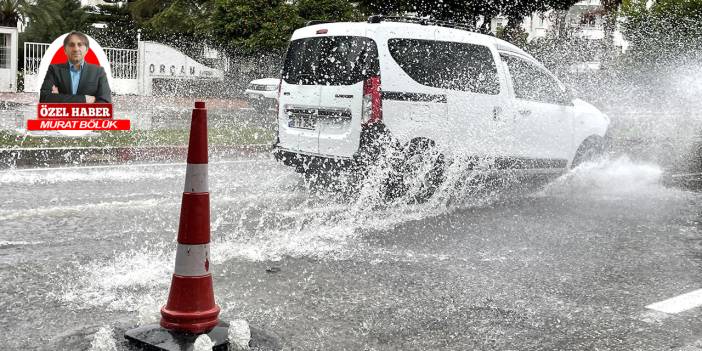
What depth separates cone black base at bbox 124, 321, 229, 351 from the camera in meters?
3.45

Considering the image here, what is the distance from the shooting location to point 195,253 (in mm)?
3646

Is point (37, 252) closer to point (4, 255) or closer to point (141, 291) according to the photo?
point (4, 255)

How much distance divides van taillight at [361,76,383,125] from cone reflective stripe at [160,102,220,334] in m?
4.03

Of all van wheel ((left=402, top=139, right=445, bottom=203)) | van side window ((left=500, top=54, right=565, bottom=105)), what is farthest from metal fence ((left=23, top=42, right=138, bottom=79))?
van wheel ((left=402, top=139, right=445, bottom=203))

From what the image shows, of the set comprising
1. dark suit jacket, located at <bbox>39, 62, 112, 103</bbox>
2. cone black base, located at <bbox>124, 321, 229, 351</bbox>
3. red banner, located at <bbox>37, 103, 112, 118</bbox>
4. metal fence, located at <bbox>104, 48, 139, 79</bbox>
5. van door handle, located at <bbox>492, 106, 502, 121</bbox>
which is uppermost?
metal fence, located at <bbox>104, 48, 139, 79</bbox>

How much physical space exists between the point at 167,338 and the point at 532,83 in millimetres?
6510

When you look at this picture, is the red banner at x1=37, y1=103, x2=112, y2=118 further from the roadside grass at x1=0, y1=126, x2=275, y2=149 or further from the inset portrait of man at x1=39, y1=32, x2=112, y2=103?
the roadside grass at x1=0, y1=126, x2=275, y2=149

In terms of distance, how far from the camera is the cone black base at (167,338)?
11.3 feet

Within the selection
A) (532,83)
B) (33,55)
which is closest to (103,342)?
(532,83)

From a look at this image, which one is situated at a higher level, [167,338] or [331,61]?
[331,61]

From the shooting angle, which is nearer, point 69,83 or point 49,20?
point 69,83

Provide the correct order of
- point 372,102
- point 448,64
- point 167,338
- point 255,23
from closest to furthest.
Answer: point 167,338, point 372,102, point 448,64, point 255,23

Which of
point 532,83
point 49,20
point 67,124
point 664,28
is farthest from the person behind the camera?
point 49,20

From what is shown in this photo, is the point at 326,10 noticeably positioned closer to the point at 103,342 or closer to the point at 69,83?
the point at 69,83
